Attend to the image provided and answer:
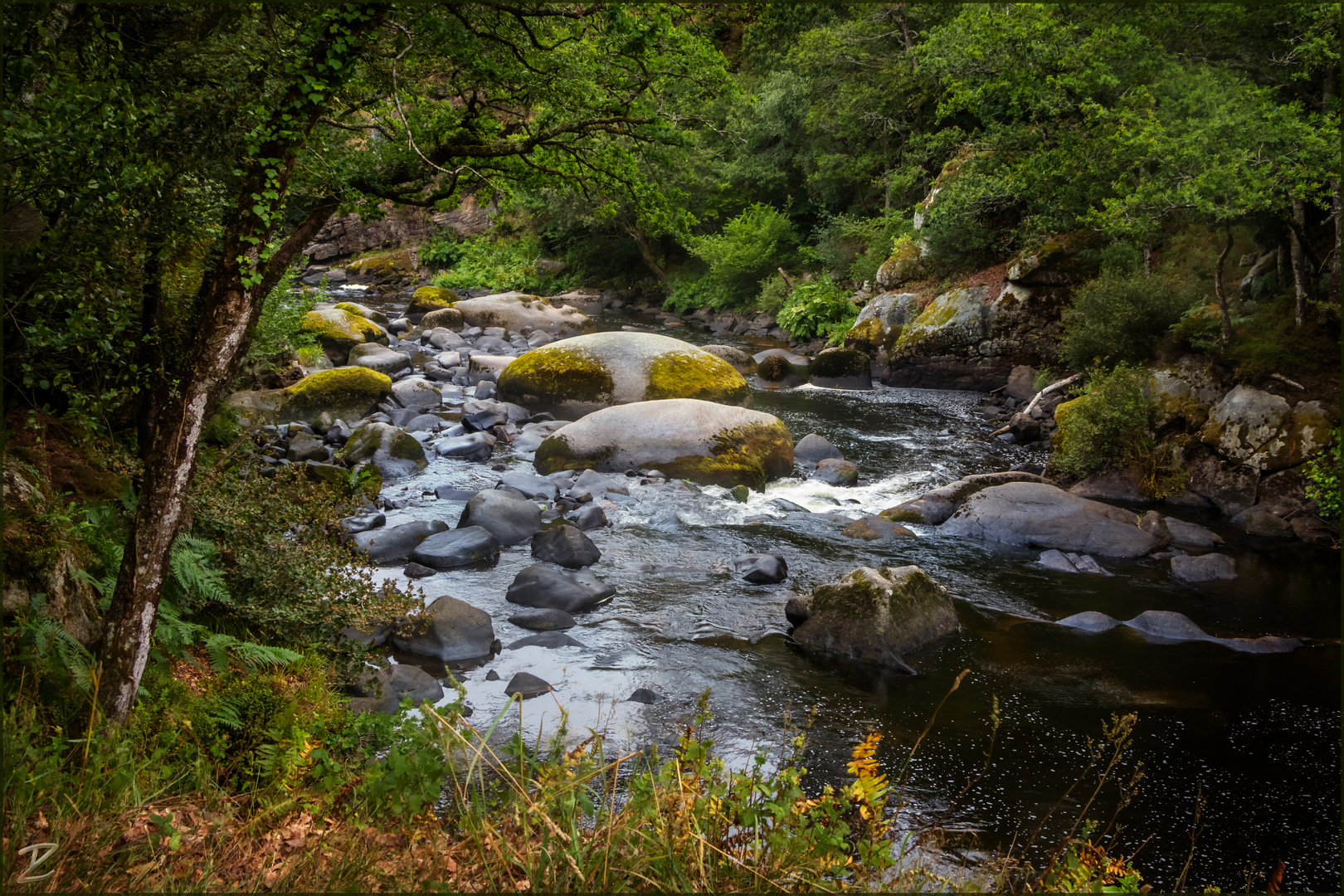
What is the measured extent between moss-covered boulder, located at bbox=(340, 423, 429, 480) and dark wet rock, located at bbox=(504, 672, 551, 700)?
20.8ft

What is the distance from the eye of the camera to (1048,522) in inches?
409

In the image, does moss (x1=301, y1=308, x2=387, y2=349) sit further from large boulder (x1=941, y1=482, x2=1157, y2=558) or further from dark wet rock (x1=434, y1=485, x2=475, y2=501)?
large boulder (x1=941, y1=482, x2=1157, y2=558)

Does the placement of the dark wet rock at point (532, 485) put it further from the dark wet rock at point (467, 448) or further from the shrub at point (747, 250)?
the shrub at point (747, 250)

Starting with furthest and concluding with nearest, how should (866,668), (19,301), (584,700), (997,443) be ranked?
(997,443), (866,668), (584,700), (19,301)

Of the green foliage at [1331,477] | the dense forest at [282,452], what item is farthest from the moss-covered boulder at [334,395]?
the green foliage at [1331,477]

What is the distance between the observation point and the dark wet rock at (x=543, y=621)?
24.4 feet

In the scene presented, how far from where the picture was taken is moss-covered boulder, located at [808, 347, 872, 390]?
2030 centimetres

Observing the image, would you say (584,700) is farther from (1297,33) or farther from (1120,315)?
(1297,33)

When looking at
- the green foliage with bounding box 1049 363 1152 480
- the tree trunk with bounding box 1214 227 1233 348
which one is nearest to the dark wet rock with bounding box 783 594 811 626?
the green foliage with bounding box 1049 363 1152 480

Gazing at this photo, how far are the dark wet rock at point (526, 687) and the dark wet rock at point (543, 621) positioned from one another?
112 centimetres

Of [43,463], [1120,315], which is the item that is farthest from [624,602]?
[1120,315]

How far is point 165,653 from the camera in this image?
4559 millimetres

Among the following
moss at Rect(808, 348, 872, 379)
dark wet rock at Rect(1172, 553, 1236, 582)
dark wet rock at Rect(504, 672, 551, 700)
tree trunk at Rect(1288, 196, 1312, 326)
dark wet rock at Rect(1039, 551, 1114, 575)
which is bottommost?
dark wet rock at Rect(1039, 551, 1114, 575)

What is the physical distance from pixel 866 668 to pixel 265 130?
6.14m
